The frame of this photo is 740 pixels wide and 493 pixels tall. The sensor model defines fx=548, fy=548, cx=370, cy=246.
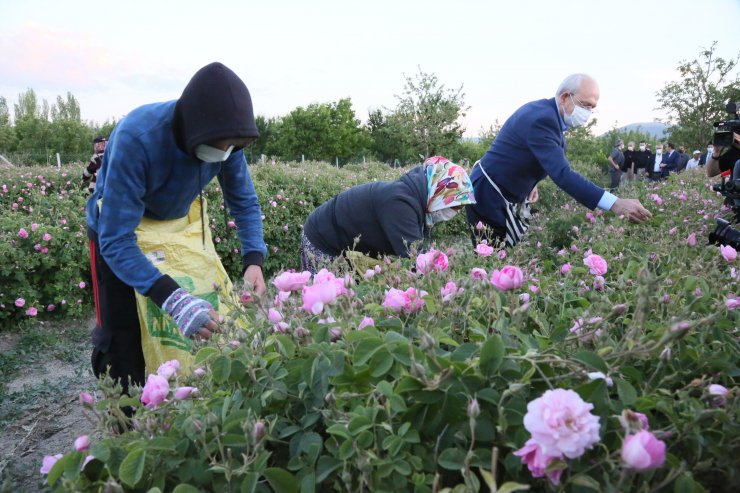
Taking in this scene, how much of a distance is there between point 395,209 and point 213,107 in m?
1.18

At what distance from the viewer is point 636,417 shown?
76 centimetres

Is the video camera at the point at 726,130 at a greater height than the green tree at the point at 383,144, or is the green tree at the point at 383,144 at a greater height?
the video camera at the point at 726,130

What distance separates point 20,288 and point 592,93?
5117 mm

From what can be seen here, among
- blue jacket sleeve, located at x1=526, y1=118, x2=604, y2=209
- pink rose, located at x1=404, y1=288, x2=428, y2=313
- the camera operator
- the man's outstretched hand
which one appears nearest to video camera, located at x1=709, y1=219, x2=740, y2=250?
the man's outstretched hand

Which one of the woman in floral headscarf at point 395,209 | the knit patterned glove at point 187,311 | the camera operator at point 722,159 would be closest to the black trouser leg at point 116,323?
the knit patterned glove at point 187,311

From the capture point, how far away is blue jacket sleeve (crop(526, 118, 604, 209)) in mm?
3297

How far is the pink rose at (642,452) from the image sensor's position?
69 centimetres

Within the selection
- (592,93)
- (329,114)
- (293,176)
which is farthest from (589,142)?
(592,93)

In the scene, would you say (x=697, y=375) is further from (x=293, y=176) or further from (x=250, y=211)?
(x=293, y=176)

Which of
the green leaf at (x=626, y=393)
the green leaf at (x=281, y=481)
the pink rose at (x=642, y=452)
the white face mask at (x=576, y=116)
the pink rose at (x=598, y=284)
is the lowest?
the pink rose at (x=598, y=284)

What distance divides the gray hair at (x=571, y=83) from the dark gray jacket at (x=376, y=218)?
1134mm

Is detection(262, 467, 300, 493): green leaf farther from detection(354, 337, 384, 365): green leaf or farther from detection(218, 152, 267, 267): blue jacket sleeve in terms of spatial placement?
detection(218, 152, 267, 267): blue jacket sleeve

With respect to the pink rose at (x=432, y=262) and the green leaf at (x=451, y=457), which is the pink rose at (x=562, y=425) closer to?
the green leaf at (x=451, y=457)

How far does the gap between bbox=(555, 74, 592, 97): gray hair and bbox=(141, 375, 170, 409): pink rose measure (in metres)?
3.09
